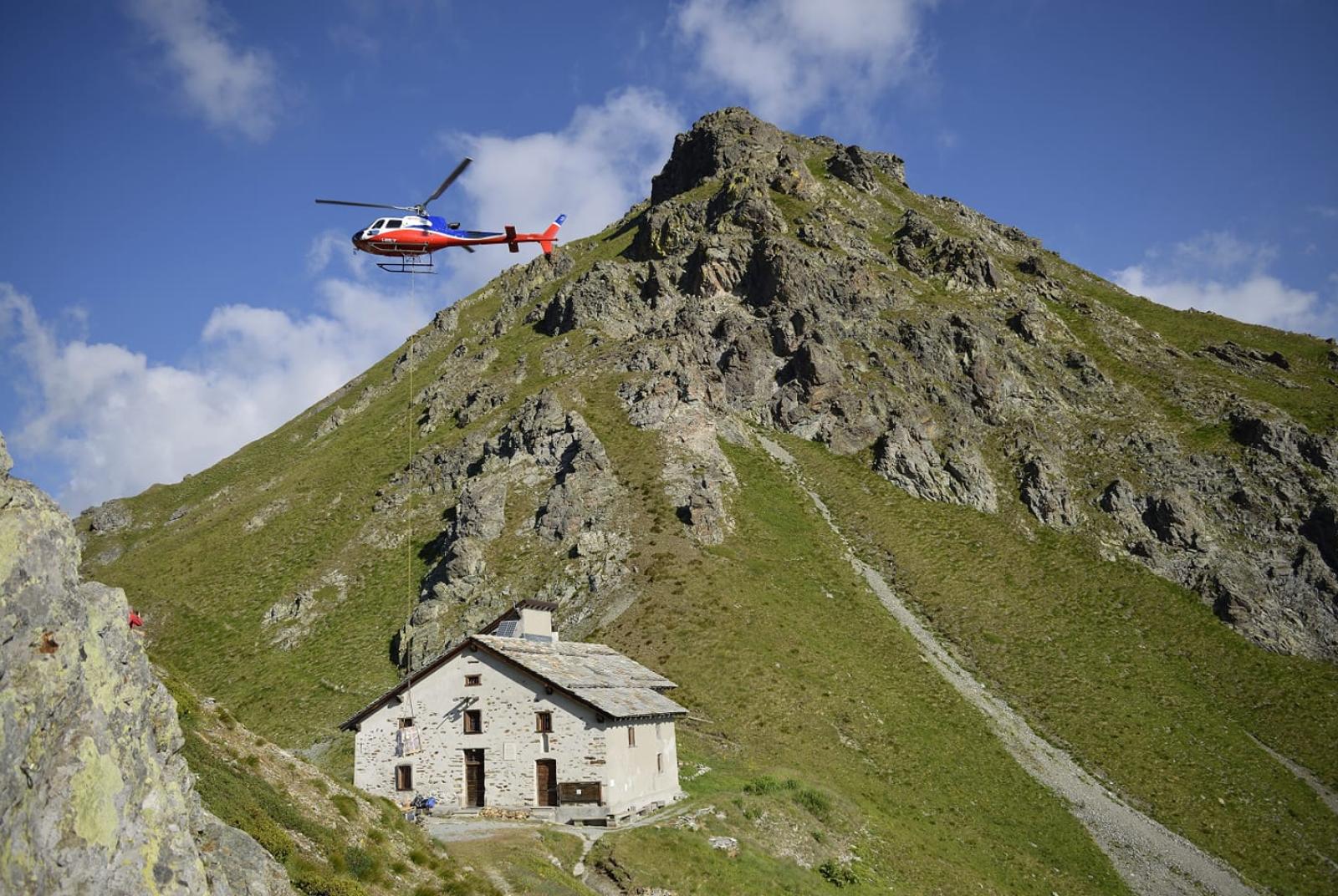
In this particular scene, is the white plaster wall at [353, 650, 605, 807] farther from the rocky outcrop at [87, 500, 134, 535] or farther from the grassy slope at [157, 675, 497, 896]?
the rocky outcrop at [87, 500, 134, 535]

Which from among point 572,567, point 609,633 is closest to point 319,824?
point 609,633

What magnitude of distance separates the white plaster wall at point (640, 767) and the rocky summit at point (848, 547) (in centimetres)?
196

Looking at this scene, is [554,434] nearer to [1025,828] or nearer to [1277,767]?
[1025,828]

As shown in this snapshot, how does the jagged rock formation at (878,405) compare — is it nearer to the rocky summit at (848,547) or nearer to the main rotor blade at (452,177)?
the rocky summit at (848,547)

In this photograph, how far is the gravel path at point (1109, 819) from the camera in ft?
157

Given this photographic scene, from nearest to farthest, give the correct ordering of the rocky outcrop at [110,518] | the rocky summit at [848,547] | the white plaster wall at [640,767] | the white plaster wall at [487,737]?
1. the white plaster wall at [640,767]
2. the white plaster wall at [487,737]
3. the rocky summit at [848,547]
4. the rocky outcrop at [110,518]

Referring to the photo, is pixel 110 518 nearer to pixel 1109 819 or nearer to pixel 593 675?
pixel 593 675

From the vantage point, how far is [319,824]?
2250 centimetres

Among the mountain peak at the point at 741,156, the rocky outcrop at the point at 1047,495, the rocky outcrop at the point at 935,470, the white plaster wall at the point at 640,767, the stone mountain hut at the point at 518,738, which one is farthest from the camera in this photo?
the mountain peak at the point at 741,156

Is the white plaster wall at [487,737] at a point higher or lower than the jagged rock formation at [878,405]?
lower

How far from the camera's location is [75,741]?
13312 millimetres

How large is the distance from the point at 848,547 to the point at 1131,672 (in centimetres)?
2564

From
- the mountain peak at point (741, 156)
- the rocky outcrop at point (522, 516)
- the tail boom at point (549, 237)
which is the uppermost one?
the mountain peak at point (741, 156)

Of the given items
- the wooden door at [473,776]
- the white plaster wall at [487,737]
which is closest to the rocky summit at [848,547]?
the white plaster wall at [487,737]
